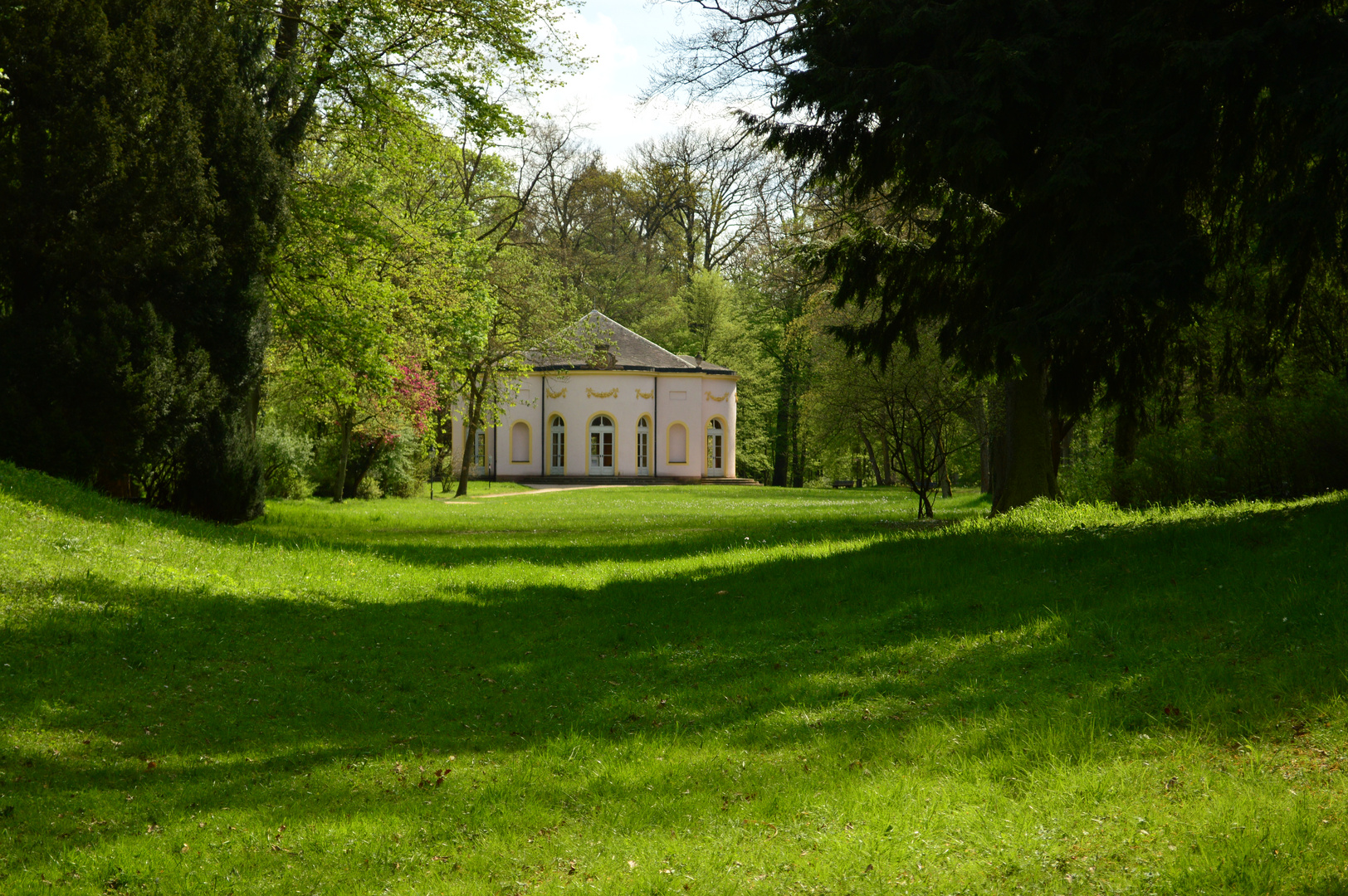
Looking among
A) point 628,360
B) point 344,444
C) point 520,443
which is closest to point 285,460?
point 344,444

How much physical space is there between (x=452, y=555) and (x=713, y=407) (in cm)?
3067

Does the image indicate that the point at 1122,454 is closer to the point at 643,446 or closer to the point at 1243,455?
the point at 1243,455

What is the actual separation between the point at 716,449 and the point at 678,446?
5.46 feet

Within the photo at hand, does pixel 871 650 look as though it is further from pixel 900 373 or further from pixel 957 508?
pixel 900 373

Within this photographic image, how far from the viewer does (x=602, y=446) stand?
142ft

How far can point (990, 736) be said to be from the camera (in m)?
5.10

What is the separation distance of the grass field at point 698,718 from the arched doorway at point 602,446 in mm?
32106

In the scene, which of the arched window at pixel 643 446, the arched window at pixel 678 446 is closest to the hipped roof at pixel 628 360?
the arched window at pixel 643 446

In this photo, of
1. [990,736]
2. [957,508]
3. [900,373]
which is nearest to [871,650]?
[990,736]

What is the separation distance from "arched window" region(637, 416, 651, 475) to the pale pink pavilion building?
0.04 m

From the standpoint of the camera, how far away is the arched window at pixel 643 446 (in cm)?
4322

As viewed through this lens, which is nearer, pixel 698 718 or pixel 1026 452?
pixel 698 718

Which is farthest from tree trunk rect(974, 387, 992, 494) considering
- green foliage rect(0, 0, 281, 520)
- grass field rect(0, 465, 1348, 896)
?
green foliage rect(0, 0, 281, 520)

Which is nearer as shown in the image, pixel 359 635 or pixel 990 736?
pixel 990 736
